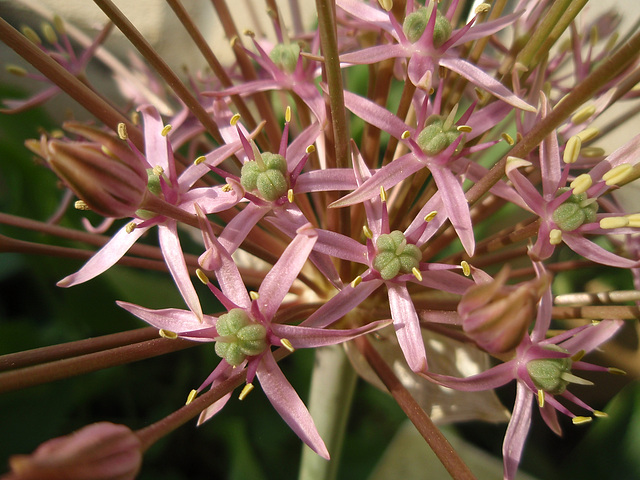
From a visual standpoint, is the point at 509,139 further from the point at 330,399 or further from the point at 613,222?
the point at 330,399

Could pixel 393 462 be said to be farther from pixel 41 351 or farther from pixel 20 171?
A: pixel 20 171

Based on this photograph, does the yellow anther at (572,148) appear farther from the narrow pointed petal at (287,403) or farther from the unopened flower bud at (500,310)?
the narrow pointed petal at (287,403)

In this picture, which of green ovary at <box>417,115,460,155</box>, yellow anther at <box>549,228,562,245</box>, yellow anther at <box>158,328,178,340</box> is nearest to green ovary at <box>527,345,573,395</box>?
yellow anther at <box>549,228,562,245</box>

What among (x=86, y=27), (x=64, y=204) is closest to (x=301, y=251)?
(x=64, y=204)

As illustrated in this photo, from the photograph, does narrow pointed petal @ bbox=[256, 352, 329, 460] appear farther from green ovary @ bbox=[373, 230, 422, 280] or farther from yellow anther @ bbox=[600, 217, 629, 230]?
yellow anther @ bbox=[600, 217, 629, 230]

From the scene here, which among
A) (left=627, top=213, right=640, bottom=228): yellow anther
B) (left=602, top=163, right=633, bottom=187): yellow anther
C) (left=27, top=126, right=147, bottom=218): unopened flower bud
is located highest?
(left=27, top=126, right=147, bottom=218): unopened flower bud

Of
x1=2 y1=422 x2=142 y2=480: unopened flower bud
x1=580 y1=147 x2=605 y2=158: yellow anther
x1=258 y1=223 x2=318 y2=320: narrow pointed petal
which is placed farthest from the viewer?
x1=580 y1=147 x2=605 y2=158: yellow anther

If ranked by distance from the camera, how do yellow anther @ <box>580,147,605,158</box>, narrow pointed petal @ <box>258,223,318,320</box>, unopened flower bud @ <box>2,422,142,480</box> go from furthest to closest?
yellow anther @ <box>580,147,605,158</box>
narrow pointed petal @ <box>258,223,318,320</box>
unopened flower bud @ <box>2,422,142,480</box>

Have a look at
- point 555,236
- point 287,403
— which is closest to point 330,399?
point 287,403
